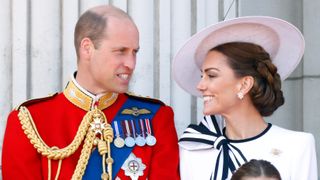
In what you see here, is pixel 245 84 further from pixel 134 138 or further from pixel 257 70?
pixel 134 138

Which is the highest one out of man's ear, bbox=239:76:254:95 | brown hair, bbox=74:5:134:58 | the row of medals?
brown hair, bbox=74:5:134:58

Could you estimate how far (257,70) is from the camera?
2.99 m

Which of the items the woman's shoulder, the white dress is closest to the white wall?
the white dress

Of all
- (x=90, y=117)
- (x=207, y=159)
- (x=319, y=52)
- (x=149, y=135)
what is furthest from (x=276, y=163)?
(x=319, y=52)

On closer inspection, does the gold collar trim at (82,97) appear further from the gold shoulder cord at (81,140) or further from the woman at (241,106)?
the woman at (241,106)

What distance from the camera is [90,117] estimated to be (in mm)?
2920

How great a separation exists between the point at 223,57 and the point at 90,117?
0.53 m

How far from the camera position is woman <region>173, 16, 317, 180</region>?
2.91 m

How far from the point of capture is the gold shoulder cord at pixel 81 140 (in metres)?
2.82

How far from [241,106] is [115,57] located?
1.64ft

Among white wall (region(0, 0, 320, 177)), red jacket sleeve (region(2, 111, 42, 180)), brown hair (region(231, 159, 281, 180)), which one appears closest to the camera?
brown hair (region(231, 159, 281, 180))

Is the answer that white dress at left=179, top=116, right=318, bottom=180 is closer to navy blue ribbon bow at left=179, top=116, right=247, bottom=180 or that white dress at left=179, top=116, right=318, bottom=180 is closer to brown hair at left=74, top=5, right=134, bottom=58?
navy blue ribbon bow at left=179, top=116, right=247, bottom=180

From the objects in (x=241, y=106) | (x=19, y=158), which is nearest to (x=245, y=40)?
A: (x=241, y=106)

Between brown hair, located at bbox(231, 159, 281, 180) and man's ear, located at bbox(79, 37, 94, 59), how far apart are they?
699mm
